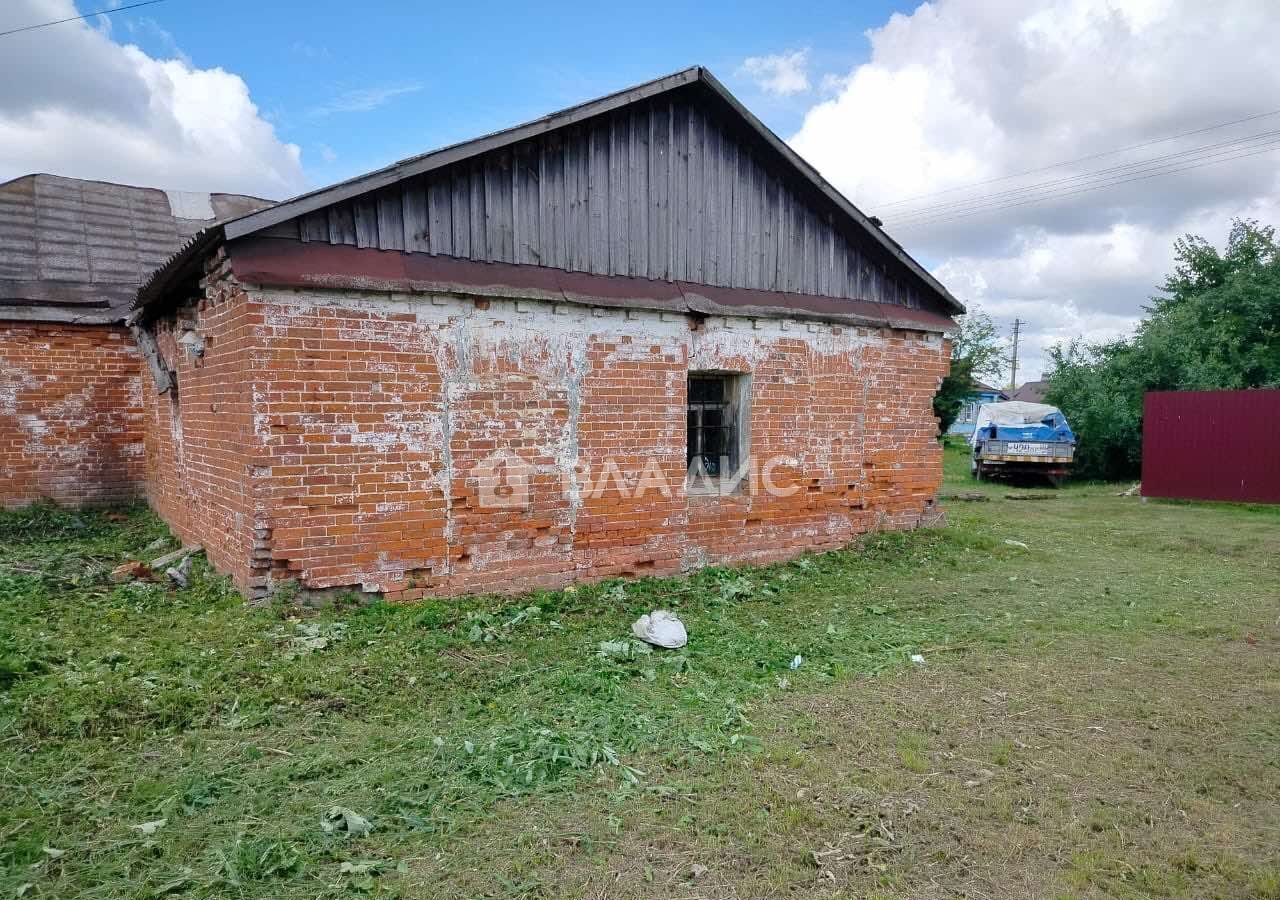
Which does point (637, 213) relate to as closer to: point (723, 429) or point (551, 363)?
point (551, 363)

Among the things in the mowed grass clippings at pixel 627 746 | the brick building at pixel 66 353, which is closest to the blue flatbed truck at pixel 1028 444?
the mowed grass clippings at pixel 627 746

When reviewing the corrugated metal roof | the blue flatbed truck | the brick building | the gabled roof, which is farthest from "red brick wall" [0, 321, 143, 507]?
the blue flatbed truck

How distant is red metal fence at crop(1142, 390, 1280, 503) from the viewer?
13.7 meters

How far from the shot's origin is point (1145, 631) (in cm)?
606

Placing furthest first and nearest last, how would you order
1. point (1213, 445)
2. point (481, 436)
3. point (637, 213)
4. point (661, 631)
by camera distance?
A: point (1213, 445) → point (637, 213) → point (481, 436) → point (661, 631)

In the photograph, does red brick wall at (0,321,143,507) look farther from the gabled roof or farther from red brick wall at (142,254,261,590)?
the gabled roof

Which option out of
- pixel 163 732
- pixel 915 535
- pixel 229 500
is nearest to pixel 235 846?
pixel 163 732

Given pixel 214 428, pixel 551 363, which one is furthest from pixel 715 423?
pixel 214 428

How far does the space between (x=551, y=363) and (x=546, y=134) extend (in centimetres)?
208

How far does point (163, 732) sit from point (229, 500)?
2.59 m

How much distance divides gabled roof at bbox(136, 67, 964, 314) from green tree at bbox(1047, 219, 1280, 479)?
12551 millimetres

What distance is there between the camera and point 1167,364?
18.5 meters

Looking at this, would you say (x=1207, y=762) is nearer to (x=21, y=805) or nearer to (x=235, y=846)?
(x=235, y=846)

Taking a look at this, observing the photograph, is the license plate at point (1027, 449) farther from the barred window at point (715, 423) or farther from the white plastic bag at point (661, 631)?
the white plastic bag at point (661, 631)
